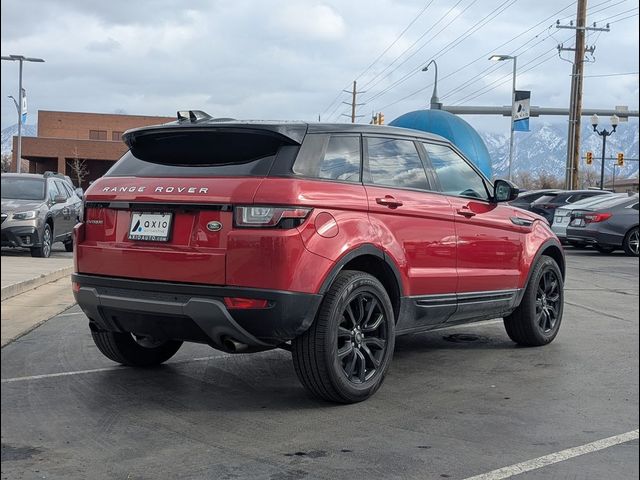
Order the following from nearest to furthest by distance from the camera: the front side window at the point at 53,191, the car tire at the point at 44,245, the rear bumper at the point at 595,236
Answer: the car tire at the point at 44,245 → the front side window at the point at 53,191 → the rear bumper at the point at 595,236

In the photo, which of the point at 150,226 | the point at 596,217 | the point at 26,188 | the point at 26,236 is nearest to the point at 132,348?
the point at 150,226

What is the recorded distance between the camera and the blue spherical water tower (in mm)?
25172

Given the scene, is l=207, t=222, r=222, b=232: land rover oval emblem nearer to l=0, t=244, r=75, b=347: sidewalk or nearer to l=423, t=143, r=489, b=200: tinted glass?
l=423, t=143, r=489, b=200: tinted glass

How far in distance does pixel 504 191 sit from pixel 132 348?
313cm

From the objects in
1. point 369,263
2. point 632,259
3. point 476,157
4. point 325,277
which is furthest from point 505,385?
point 476,157

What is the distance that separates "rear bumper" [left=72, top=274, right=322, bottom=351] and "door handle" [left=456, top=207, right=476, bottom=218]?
1.70 m

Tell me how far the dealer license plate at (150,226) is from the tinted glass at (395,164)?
Result: 142cm

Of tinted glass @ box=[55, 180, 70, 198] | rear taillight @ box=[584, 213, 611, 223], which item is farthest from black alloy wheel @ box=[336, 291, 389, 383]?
rear taillight @ box=[584, 213, 611, 223]

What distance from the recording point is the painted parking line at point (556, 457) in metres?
3.61

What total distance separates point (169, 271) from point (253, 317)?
572mm

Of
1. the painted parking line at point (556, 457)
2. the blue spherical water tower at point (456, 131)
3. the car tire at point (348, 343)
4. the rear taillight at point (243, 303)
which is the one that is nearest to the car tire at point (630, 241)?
the blue spherical water tower at point (456, 131)

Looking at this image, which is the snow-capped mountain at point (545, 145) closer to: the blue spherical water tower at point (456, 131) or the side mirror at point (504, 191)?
the blue spherical water tower at point (456, 131)

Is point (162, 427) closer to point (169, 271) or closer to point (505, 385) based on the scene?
point (169, 271)

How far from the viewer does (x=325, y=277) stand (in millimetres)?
4523
